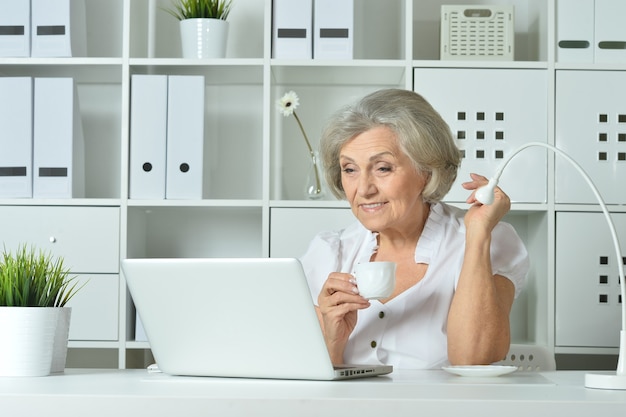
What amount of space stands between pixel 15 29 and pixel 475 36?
5.03ft

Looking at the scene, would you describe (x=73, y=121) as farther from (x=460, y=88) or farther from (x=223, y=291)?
(x=223, y=291)

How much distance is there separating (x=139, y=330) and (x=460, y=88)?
1315 millimetres

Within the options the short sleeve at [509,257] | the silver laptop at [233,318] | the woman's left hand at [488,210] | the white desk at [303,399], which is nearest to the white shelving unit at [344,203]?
the short sleeve at [509,257]

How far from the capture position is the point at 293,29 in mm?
3031

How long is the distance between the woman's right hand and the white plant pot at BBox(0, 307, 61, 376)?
526 millimetres

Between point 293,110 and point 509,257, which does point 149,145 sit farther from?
point 509,257

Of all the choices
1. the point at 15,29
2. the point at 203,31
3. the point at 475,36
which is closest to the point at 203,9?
the point at 203,31

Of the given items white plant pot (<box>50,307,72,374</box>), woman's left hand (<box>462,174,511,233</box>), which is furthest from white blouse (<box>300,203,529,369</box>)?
white plant pot (<box>50,307,72,374</box>)

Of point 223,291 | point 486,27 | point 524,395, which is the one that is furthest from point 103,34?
point 524,395

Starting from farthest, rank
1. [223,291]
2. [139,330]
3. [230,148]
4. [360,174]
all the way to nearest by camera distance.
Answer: [230,148] < [139,330] < [360,174] < [223,291]

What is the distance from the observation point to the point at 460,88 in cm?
303

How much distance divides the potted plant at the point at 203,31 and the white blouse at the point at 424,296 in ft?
3.71

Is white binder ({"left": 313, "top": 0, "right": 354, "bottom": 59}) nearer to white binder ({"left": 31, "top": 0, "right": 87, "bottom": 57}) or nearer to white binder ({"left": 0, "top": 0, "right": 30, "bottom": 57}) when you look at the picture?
white binder ({"left": 31, "top": 0, "right": 87, "bottom": 57})

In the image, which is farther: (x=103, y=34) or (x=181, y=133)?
(x=103, y=34)
